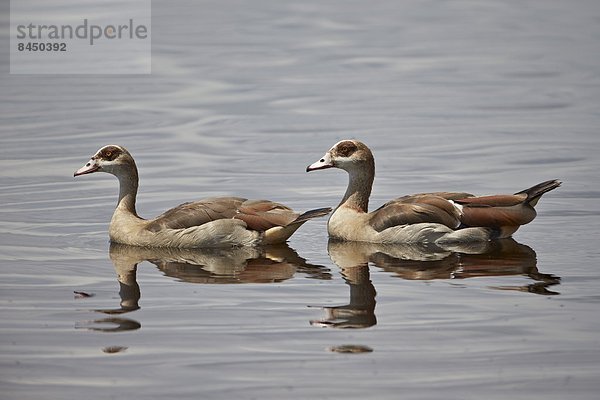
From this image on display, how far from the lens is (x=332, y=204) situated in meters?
18.7

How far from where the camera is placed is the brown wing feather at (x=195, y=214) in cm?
1684

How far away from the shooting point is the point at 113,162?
17.6 m

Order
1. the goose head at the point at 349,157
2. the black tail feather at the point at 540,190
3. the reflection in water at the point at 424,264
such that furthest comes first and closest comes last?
1. the goose head at the point at 349,157
2. the black tail feather at the point at 540,190
3. the reflection in water at the point at 424,264

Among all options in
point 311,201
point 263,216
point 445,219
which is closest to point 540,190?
point 445,219

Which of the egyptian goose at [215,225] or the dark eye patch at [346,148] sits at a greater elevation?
the dark eye patch at [346,148]

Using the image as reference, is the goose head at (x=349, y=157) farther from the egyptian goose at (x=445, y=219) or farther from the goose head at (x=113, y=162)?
the goose head at (x=113, y=162)

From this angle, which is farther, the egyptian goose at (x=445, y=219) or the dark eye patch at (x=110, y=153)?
the dark eye patch at (x=110, y=153)

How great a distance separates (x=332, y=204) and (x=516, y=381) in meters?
7.51

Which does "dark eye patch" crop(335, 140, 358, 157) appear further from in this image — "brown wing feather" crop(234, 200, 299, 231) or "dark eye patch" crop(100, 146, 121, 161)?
"dark eye patch" crop(100, 146, 121, 161)

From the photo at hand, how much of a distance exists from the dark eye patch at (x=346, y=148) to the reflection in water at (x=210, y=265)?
1.33 metres

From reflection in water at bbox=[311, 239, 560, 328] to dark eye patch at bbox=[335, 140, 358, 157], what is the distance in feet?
3.62

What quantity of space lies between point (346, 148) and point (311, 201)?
1466 mm
